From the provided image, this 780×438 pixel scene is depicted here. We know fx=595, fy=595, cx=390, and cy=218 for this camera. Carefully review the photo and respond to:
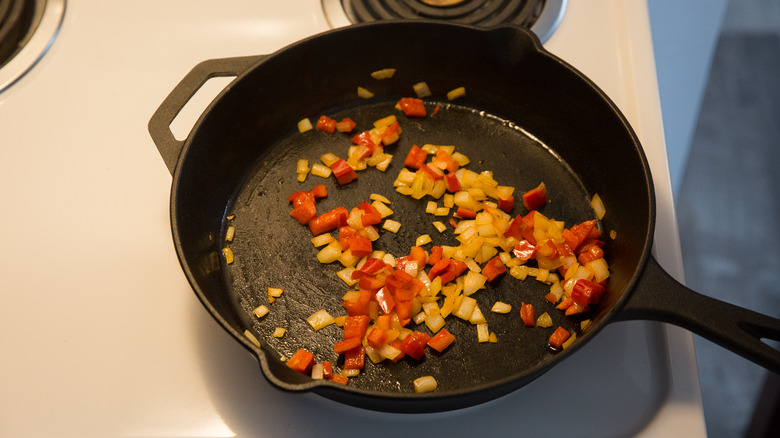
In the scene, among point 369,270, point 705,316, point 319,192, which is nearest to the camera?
point 705,316

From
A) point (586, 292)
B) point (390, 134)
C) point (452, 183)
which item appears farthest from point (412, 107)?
point (586, 292)

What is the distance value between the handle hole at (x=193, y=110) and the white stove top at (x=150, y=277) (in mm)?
13

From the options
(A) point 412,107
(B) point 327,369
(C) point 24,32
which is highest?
(C) point 24,32

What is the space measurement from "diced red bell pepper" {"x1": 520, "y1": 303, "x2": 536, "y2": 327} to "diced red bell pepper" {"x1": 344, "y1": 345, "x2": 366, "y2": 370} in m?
0.28

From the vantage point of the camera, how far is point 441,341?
3.22 feet

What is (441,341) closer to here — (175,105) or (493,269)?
(493,269)

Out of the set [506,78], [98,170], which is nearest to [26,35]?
[98,170]

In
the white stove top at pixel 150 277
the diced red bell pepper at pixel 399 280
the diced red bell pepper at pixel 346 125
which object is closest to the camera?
the white stove top at pixel 150 277

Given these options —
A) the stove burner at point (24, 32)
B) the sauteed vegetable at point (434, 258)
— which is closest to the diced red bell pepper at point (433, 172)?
the sauteed vegetable at point (434, 258)

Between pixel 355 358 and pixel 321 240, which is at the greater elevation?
pixel 321 240

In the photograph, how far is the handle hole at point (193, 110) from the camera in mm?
1158

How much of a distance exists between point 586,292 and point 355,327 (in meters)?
0.39

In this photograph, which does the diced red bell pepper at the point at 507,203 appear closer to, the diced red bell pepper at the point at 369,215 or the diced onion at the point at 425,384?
the diced red bell pepper at the point at 369,215

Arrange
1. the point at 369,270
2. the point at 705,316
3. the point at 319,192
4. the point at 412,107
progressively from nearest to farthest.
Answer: the point at 705,316, the point at 369,270, the point at 319,192, the point at 412,107
